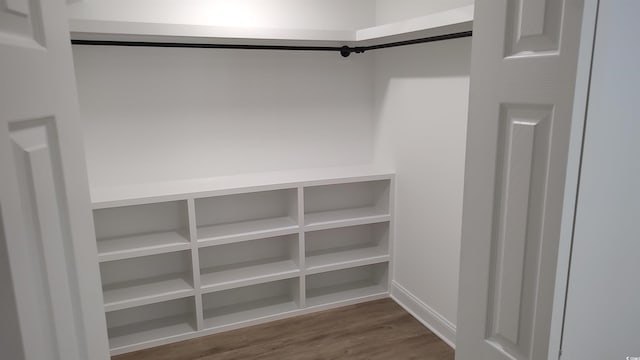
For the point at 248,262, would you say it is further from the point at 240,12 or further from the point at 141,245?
the point at 240,12

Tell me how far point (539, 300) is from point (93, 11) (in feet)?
8.09

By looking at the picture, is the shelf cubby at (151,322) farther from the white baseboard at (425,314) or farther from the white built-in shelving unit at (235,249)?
the white baseboard at (425,314)

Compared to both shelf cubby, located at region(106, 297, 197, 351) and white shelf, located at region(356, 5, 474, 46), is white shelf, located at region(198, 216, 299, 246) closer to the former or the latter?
shelf cubby, located at region(106, 297, 197, 351)

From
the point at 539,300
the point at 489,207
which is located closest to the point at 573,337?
the point at 539,300

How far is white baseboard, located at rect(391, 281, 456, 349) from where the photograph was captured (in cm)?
249

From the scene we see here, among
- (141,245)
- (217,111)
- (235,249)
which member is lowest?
(235,249)

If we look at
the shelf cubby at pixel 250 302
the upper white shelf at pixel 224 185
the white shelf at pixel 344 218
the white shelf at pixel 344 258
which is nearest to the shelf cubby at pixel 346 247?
the white shelf at pixel 344 258

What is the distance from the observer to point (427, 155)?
8.41 feet

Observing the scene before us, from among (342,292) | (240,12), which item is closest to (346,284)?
(342,292)

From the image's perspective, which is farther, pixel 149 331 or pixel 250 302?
pixel 250 302

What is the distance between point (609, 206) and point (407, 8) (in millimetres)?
1943

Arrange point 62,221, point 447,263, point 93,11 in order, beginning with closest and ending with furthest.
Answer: point 62,221 < point 93,11 < point 447,263

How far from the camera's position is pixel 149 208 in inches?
103

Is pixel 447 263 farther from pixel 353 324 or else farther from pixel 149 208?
pixel 149 208
